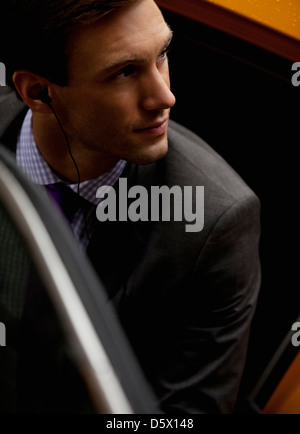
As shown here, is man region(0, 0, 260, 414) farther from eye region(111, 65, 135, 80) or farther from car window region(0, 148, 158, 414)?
car window region(0, 148, 158, 414)

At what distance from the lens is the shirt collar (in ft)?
5.01

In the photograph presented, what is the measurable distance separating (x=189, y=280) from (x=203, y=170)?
1.09 ft

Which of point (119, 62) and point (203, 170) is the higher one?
point (119, 62)

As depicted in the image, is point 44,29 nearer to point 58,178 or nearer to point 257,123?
point 58,178

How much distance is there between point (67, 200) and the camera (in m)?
1.55

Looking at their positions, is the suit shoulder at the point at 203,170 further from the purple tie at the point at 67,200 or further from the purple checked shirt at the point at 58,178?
the purple tie at the point at 67,200

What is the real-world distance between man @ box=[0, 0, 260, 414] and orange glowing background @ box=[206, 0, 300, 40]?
0.23 metres

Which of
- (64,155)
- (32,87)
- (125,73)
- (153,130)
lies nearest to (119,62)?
(125,73)

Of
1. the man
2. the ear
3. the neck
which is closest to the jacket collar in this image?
the man

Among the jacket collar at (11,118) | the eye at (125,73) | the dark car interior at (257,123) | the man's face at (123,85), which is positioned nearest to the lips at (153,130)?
A: the man's face at (123,85)

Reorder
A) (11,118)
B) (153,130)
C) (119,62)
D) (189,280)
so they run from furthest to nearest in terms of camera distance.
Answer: (11,118)
(189,280)
(153,130)
(119,62)

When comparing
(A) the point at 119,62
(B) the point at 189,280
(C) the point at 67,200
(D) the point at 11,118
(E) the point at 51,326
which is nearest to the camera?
(E) the point at 51,326
